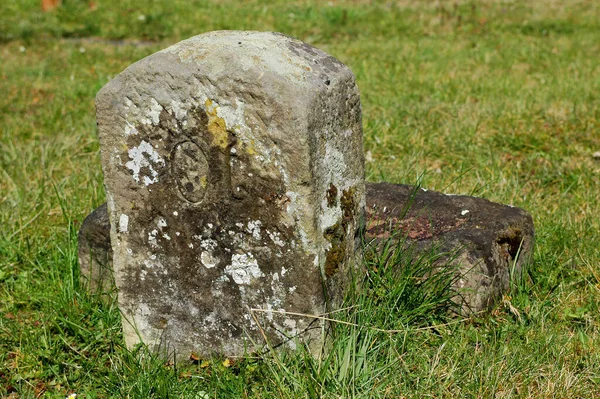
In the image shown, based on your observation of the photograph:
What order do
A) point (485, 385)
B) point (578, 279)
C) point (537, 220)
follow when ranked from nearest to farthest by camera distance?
point (485, 385) < point (578, 279) < point (537, 220)

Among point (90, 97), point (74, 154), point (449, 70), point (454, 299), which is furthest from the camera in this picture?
point (449, 70)

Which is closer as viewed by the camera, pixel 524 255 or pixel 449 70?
pixel 524 255

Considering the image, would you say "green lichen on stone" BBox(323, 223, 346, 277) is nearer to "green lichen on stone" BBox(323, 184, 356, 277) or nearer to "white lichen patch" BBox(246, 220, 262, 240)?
"green lichen on stone" BBox(323, 184, 356, 277)

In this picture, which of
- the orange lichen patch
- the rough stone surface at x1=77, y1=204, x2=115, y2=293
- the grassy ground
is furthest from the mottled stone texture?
the rough stone surface at x1=77, y1=204, x2=115, y2=293

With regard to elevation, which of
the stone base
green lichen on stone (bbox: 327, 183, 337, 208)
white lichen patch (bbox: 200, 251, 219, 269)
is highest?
green lichen on stone (bbox: 327, 183, 337, 208)

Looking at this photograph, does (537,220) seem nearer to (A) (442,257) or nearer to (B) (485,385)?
(A) (442,257)

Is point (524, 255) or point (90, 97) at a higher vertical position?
point (524, 255)

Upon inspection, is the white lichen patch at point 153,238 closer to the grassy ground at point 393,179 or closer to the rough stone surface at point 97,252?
the grassy ground at point 393,179

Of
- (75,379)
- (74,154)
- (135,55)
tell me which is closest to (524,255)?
(75,379)

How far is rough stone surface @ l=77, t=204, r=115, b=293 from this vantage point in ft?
11.0

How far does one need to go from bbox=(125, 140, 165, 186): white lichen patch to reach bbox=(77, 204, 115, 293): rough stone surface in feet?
2.31

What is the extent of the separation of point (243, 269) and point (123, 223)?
536 mm

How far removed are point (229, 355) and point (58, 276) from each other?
1124 mm

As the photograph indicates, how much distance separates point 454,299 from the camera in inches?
122
